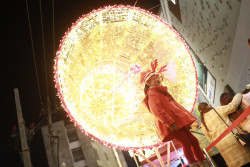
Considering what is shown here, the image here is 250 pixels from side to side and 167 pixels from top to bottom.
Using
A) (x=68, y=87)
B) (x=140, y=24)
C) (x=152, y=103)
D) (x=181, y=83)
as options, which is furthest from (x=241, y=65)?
(x=68, y=87)

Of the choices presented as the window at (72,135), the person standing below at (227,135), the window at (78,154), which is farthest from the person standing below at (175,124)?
the window at (72,135)

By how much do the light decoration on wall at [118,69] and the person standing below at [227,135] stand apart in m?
0.91

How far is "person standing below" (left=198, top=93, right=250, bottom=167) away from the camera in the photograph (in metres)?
4.10

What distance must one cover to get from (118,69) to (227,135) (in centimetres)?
346

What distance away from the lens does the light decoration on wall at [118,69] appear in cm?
538

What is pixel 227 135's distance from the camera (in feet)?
14.4

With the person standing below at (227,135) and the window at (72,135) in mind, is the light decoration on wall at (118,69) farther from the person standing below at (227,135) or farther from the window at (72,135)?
the window at (72,135)

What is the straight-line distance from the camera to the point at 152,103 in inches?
164

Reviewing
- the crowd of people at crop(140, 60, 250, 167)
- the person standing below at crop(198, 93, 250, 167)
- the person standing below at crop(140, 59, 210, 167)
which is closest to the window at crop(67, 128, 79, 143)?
the person standing below at crop(198, 93, 250, 167)

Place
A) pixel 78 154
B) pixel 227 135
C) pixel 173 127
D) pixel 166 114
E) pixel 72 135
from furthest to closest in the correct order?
pixel 72 135 → pixel 78 154 → pixel 227 135 → pixel 166 114 → pixel 173 127

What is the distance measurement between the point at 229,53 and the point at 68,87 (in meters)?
4.81

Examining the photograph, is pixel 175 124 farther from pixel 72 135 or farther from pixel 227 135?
pixel 72 135

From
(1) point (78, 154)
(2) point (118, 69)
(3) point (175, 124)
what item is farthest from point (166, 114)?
(1) point (78, 154)

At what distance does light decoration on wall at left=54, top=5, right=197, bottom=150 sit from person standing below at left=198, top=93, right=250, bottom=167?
0.91 m
